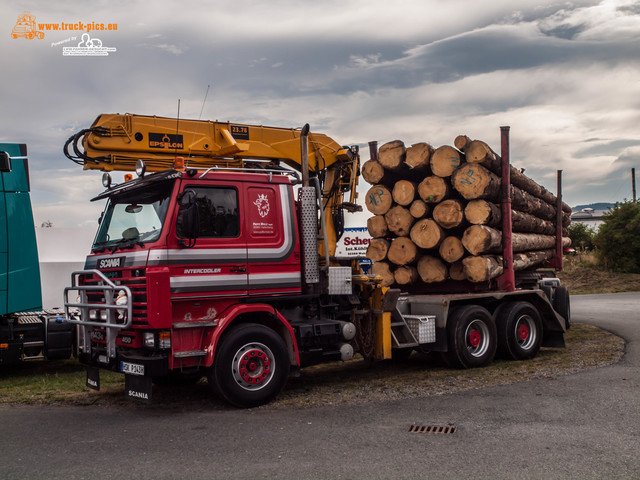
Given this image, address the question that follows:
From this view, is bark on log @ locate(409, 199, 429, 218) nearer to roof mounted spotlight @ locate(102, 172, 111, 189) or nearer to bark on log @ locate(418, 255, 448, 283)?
bark on log @ locate(418, 255, 448, 283)

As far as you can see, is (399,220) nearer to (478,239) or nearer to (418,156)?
(418,156)

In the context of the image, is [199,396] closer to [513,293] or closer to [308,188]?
[308,188]

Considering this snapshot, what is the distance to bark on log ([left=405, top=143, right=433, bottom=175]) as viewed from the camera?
33.7 ft

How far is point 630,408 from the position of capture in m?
6.62

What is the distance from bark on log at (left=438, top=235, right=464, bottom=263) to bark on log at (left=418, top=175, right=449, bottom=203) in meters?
0.66

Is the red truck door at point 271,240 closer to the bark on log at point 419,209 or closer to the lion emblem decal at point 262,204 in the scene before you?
the lion emblem decal at point 262,204

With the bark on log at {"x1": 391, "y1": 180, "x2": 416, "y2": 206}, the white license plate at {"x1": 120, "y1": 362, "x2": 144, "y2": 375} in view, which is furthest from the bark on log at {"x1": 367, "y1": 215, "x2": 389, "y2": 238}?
the white license plate at {"x1": 120, "y1": 362, "x2": 144, "y2": 375}

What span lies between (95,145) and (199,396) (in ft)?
11.4

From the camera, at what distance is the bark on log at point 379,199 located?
10.7 metres

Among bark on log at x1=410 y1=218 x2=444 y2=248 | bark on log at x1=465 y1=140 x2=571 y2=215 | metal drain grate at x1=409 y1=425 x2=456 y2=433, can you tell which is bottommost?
metal drain grate at x1=409 y1=425 x2=456 y2=433

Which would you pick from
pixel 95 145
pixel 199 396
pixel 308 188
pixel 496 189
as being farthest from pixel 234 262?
pixel 496 189

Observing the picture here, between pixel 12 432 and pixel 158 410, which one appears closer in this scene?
pixel 12 432

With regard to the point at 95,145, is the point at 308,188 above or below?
below

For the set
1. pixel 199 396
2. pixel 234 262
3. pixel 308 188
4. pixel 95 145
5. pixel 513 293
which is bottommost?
pixel 199 396
